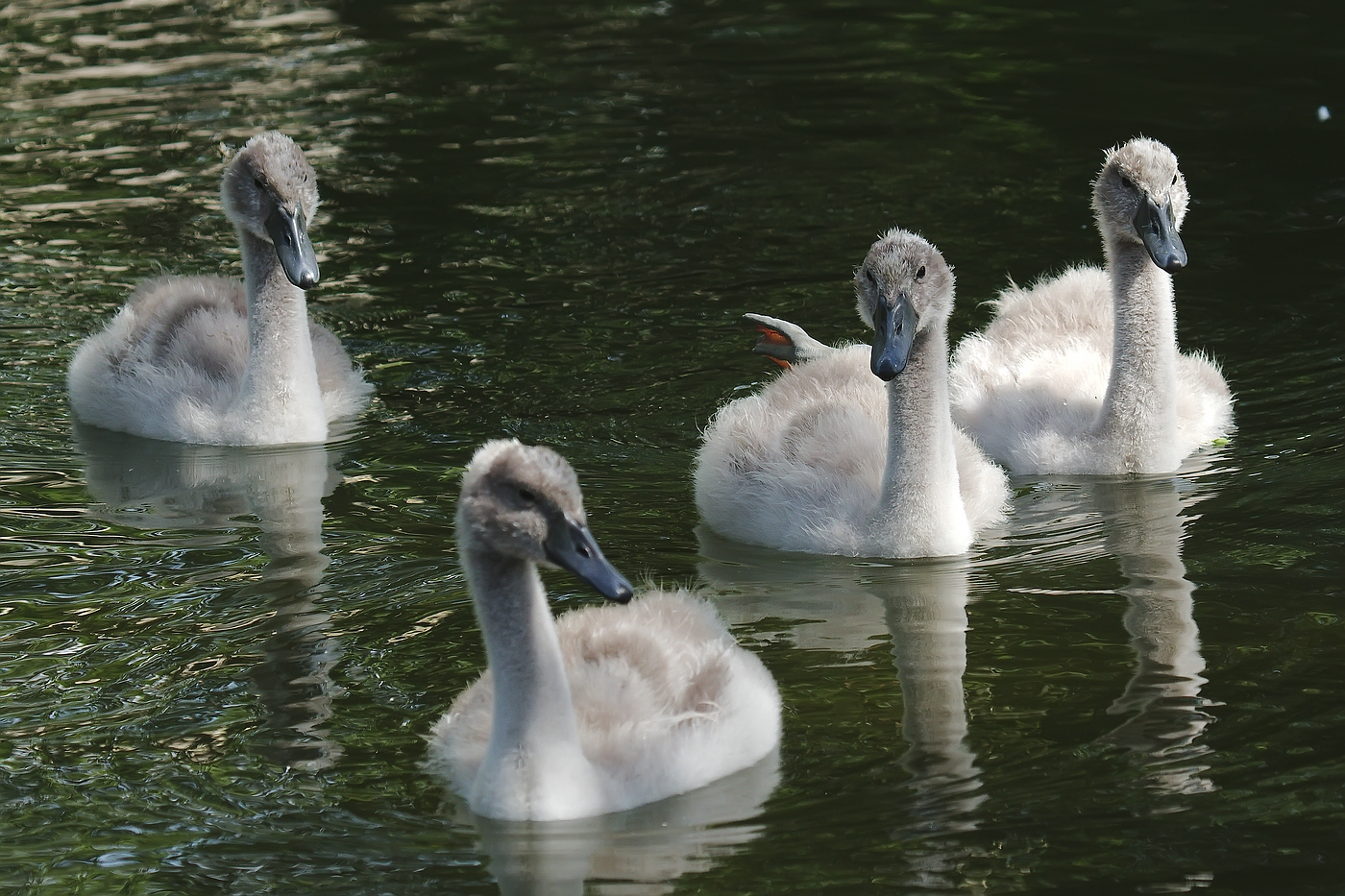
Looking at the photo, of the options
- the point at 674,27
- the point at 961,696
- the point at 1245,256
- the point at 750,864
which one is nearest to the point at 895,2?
the point at 674,27

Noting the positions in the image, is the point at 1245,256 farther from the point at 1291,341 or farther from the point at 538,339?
the point at 538,339

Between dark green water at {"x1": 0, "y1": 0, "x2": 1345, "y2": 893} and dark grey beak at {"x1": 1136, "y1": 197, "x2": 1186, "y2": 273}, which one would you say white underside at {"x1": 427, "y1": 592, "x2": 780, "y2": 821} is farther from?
dark grey beak at {"x1": 1136, "y1": 197, "x2": 1186, "y2": 273}

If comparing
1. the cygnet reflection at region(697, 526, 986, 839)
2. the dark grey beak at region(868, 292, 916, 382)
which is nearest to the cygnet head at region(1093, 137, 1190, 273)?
the dark grey beak at region(868, 292, 916, 382)

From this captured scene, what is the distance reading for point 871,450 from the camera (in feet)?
27.5

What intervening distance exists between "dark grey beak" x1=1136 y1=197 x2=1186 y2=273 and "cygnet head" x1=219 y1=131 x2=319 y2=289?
407cm

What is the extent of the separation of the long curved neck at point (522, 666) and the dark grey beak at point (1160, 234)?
4158 mm

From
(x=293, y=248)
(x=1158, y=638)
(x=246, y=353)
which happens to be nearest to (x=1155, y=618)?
(x=1158, y=638)

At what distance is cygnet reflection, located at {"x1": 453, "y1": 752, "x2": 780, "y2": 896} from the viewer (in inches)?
218

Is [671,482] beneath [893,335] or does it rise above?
beneath

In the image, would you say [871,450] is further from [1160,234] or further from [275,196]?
[275,196]

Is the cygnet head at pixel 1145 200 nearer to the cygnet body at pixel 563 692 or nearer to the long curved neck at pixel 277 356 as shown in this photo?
the cygnet body at pixel 563 692

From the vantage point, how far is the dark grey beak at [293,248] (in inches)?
376

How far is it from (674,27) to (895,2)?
2.36m

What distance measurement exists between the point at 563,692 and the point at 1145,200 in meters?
4.49
